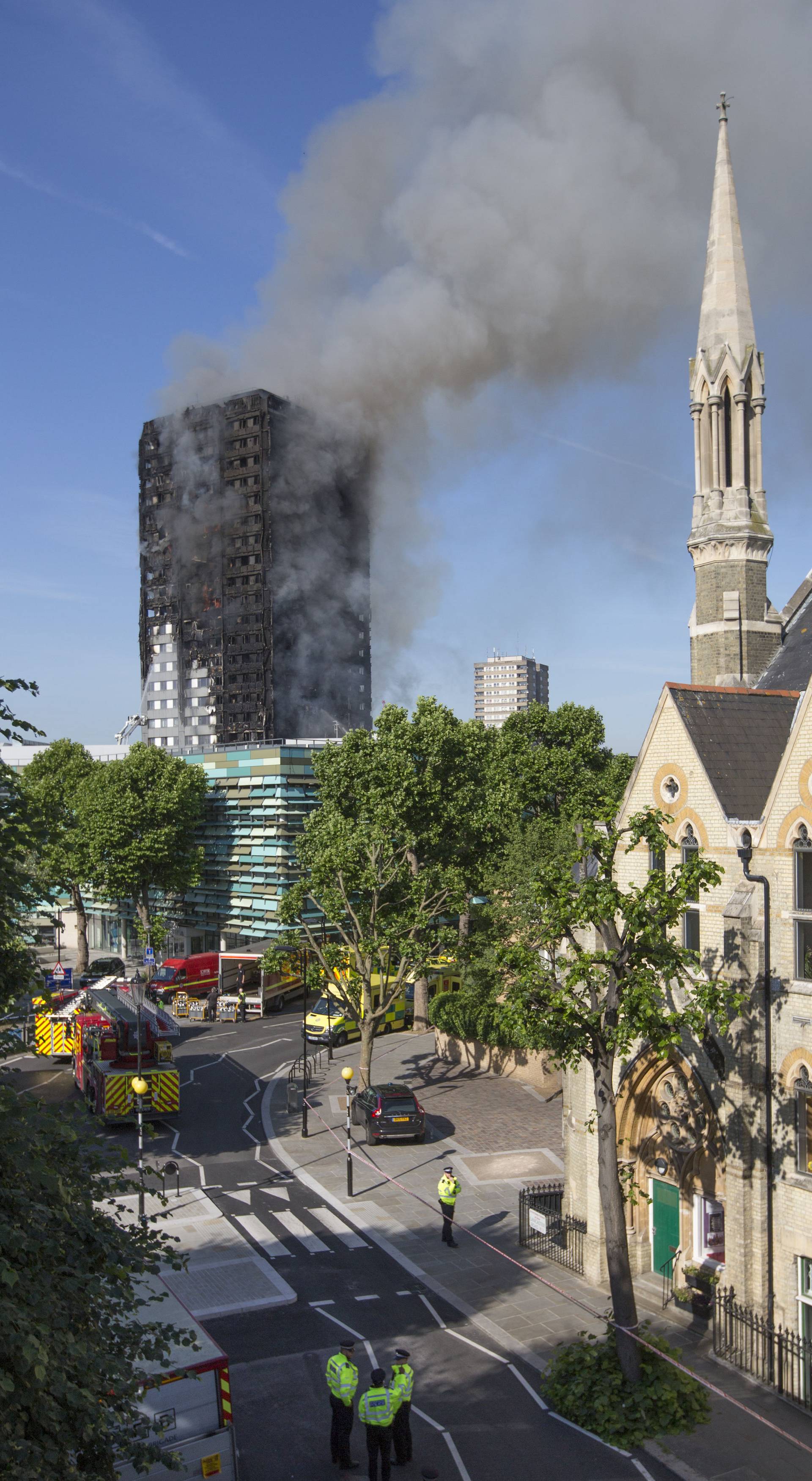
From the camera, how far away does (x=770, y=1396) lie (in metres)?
16.4

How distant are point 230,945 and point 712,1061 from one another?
48636 mm

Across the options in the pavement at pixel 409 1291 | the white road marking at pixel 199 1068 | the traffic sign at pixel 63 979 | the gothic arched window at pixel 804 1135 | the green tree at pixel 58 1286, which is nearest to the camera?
the green tree at pixel 58 1286

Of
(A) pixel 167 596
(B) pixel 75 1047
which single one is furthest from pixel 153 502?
(B) pixel 75 1047

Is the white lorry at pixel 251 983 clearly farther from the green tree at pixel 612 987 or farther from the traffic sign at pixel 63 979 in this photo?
the green tree at pixel 612 987

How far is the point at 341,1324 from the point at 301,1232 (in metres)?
5.09

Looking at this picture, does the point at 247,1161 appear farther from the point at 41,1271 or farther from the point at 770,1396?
the point at 41,1271

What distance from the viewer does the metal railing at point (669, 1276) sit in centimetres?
1984

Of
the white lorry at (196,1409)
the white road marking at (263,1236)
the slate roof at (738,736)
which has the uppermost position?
the slate roof at (738,736)

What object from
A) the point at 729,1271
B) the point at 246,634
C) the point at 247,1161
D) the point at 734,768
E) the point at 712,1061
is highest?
the point at 246,634

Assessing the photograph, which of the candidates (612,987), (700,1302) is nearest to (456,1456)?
(700,1302)

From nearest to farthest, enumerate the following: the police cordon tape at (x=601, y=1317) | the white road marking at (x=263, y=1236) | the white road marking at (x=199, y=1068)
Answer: the police cordon tape at (x=601, y=1317), the white road marking at (x=263, y=1236), the white road marking at (x=199, y=1068)

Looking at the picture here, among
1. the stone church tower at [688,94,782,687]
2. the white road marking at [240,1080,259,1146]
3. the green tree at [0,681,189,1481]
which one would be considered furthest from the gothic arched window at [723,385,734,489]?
the green tree at [0,681,189,1481]

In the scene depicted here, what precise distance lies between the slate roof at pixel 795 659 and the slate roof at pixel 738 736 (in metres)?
5.49

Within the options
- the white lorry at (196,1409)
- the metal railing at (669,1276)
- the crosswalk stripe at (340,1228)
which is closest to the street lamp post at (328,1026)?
the crosswalk stripe at (340,1228)
